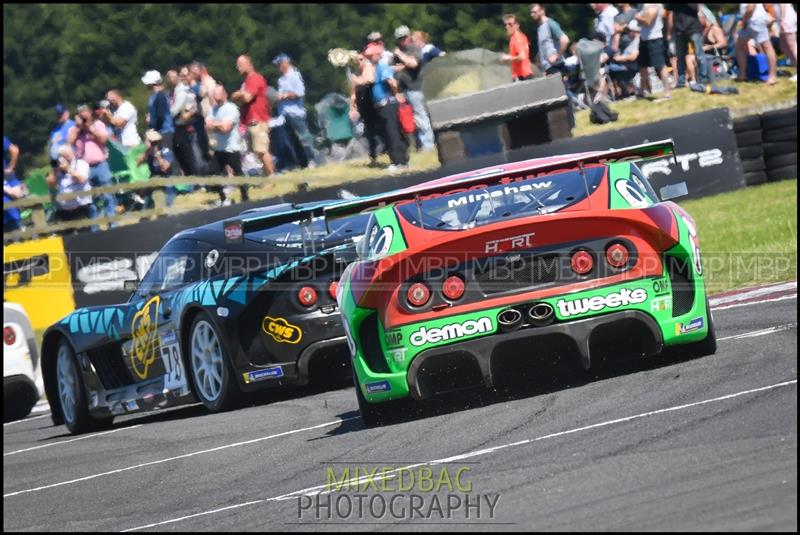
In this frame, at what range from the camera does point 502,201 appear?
8125mm

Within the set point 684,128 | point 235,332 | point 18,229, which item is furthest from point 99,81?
point 235,332

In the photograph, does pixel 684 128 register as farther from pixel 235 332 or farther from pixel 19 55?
pixel 19 55

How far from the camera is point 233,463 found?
7.66m

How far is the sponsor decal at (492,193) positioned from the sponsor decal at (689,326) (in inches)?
43.9

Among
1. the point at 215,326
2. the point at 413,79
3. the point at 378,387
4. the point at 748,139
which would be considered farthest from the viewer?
the point at 413,79

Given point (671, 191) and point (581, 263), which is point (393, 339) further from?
point (671, 191)

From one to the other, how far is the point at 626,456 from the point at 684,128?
1269 cm

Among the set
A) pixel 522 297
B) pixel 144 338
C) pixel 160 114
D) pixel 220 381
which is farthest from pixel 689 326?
pixel 160 114

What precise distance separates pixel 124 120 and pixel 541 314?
49.1 feet

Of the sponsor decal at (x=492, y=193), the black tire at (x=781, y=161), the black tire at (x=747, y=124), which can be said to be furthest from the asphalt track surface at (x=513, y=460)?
the black tire at (x=781, y=161)

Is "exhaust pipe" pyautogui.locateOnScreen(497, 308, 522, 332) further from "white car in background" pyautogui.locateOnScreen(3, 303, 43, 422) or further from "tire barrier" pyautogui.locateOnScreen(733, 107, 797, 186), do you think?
"tire barrier" pyautogui.locateOnScreen(733, 107, 797, 186)

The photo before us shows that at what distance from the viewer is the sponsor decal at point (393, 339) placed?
7.53 m

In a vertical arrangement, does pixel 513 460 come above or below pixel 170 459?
above

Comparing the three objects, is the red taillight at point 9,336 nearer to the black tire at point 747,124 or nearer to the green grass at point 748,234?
the green grass at point 748,234
